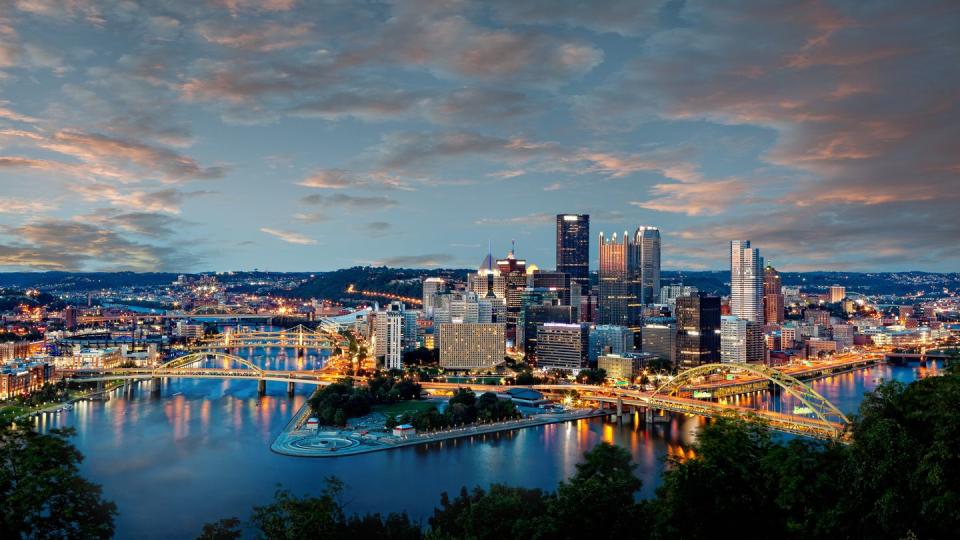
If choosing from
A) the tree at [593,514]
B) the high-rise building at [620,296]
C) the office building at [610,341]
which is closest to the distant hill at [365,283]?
the high-rise building at [620,296]

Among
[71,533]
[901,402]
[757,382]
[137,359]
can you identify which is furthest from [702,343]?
[71,533]

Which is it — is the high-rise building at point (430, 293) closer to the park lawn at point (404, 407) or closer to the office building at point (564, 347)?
the office building at point (564, 347)

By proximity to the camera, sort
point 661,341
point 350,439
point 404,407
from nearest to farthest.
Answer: point 350,439 → point 404,407 → point 661,341

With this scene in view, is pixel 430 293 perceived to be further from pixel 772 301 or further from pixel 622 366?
pixel 622 366

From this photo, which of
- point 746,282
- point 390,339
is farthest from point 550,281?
point 390,339

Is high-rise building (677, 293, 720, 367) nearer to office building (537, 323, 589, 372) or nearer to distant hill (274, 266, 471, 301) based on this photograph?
office building (537, 323, 589, 372)

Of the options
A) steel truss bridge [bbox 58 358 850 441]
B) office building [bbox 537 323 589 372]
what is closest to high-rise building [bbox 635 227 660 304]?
office building [bbox 537 323 589 372]
